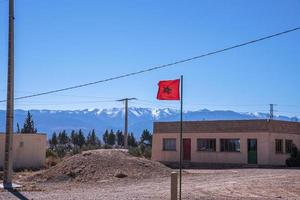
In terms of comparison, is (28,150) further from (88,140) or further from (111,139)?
(111,139)

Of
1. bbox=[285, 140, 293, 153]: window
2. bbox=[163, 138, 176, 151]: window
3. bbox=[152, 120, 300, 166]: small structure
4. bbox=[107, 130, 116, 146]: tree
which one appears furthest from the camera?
bbox=[107, 130, 116, 146]: tree

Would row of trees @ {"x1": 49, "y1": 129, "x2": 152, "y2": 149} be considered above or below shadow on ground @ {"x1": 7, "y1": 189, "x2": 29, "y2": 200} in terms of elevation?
above

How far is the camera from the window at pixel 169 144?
184 feet

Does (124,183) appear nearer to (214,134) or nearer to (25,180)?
(25,180)

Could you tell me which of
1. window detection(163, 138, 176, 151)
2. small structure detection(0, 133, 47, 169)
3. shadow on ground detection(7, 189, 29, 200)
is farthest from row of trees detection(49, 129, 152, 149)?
shadow on ground detection(7, 189, 29, 200)

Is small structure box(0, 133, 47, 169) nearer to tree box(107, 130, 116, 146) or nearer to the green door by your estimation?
the green door

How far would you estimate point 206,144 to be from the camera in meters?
53.2

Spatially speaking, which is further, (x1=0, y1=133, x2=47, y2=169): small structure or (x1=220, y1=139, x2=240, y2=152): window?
(x1=220, y1=139, x2=240, y2=152): window

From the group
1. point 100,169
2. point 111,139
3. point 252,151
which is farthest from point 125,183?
point 111,139

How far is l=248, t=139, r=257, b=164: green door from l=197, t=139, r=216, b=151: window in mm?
3969

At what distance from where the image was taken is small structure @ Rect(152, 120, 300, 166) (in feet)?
160

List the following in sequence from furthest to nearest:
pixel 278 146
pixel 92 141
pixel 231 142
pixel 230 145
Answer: pixel 92 141 < pixel 230 145 < pixel 231 142 < pixel 278 146

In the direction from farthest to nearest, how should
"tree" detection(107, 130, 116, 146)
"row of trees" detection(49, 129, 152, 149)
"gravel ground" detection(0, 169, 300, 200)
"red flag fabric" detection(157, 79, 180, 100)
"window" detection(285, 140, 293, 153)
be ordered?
"tree" detection(107, 130, 116, 146) < "row of trees" detection(49, 129, 152, 149) < "window" detection(285, 140, 293, 153) < "gravel ground" detection(0, 169, 300, 200) < "red flag fabric" detection(157, 79, 180, 100)

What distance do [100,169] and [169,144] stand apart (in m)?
24.1
